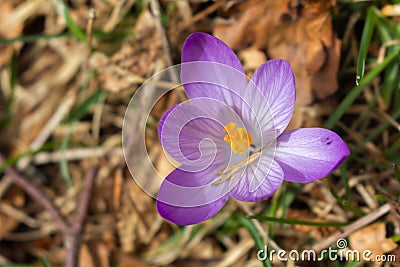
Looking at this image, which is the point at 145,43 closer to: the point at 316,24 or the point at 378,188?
the point at 316,24

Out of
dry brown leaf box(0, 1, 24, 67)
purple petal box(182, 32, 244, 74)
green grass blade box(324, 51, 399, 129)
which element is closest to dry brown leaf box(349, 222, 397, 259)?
green grass blade box(324, 51, 399, 129)

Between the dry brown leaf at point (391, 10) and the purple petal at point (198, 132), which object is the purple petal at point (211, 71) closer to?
the purple petal at point (198, 132)

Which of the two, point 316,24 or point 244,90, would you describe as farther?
point 316,24

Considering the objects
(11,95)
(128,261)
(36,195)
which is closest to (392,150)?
(128,261)


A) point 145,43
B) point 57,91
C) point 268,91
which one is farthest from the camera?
point 57,91

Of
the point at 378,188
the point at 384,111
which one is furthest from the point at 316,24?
the point at 378,188

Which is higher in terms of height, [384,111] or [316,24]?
[316,24]
